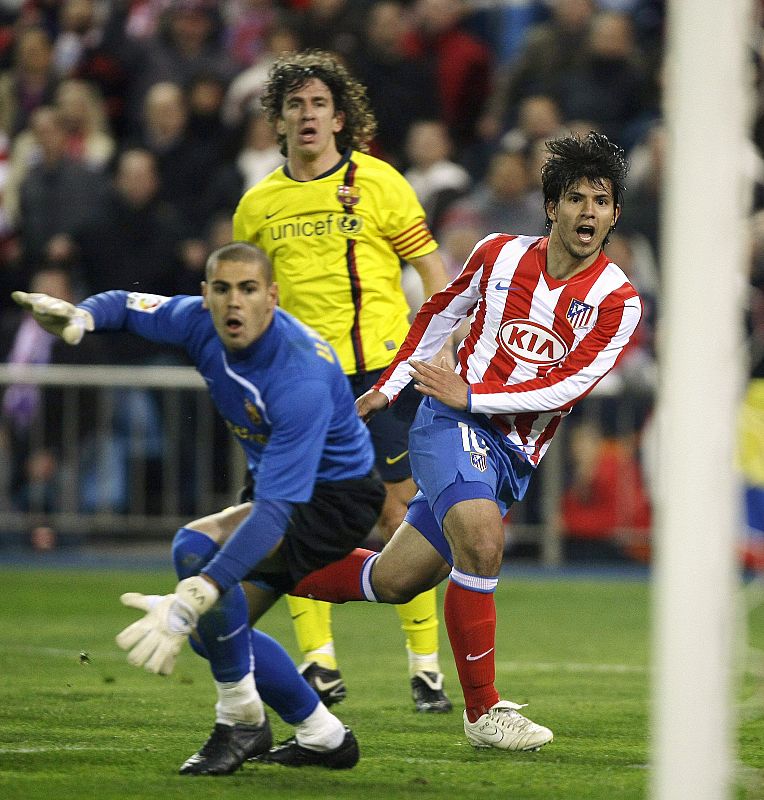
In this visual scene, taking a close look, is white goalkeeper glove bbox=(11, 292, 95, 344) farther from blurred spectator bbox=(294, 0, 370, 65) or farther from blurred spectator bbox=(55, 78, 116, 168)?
blurred spectator bbox=(55, 78, 116, 168)

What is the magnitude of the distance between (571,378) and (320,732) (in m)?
1.61

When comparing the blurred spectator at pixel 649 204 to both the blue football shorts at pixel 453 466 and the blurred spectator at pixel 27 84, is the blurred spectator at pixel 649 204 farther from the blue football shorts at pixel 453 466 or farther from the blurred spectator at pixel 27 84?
the blue football shorts at pixel 453 466

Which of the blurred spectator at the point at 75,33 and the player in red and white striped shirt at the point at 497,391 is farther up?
the blurred spectator at the point at 75,33

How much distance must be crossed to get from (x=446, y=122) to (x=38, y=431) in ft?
14.1

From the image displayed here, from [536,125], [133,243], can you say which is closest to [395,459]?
[536,125]

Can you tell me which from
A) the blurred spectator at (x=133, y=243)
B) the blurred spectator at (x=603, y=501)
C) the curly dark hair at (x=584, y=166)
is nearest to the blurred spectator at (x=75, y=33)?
the blurred spectator at (x=133, y=243)

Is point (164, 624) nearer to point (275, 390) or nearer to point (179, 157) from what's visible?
point (275, 390)

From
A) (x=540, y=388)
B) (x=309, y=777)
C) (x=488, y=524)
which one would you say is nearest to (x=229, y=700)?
(x=309, y=777)

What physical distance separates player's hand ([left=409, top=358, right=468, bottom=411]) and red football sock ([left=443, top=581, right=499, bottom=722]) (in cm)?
68

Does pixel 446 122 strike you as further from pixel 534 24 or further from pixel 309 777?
pixel 309 777

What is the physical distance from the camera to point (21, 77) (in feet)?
49.2

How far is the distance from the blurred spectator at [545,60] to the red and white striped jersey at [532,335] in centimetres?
728

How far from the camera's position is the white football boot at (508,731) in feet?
18.6

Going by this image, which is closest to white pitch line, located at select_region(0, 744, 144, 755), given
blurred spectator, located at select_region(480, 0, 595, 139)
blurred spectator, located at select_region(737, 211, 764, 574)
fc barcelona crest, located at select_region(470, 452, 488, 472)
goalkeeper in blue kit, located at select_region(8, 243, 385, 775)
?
Result: goalkeeper in blue kit, located at select_region(8, 243, 385, 775)
